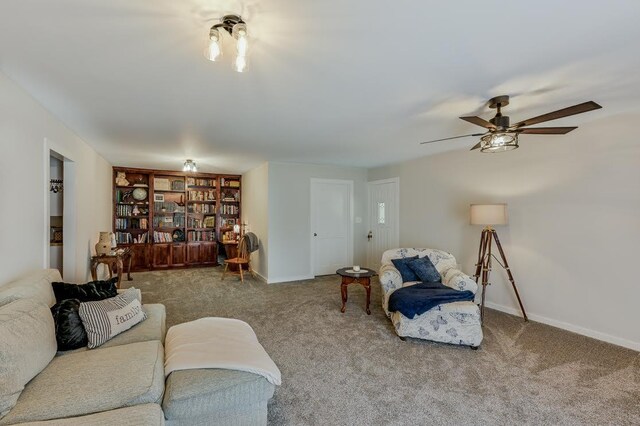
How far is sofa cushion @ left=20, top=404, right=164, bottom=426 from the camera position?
1257mm

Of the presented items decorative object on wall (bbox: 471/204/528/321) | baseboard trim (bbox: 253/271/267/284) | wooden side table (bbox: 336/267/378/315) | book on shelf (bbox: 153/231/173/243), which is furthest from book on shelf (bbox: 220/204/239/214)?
decorative object on wall (bbox: 471/204/528/321)

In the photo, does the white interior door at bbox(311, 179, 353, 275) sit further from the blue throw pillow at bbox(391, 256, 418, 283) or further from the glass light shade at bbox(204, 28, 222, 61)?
the glass light shade at bbox(204, 28, 222, 61)

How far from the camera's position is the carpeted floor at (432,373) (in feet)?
6.63

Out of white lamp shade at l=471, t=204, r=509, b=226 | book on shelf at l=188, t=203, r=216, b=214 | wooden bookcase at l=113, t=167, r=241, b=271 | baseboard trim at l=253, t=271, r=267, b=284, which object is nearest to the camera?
white lamp shade at l=471, t=204, r=509, b=226

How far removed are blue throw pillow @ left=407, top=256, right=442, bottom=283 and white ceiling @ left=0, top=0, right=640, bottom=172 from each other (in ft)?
5.25

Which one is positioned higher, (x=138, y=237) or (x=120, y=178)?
(x=120, y=178)

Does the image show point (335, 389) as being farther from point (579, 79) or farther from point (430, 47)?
point (579, 79)

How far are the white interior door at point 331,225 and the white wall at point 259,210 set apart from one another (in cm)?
91

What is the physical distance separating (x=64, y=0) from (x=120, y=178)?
20.3ft

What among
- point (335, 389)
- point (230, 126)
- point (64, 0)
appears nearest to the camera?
point (64, 0)

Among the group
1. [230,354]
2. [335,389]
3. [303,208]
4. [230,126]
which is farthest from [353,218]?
[230,354]

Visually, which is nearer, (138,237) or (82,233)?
(82,233)

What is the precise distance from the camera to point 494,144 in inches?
108

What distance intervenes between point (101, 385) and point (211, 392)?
1.71 feet
